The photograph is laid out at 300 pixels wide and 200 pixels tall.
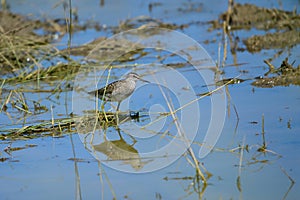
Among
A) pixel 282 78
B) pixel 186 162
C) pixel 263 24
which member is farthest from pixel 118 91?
pixel 263 24

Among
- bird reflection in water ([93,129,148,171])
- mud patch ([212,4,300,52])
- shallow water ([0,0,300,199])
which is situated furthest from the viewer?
mud patch ([212,4,300,52])

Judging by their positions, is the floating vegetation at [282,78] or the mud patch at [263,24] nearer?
the floating vegetation at [282,78]

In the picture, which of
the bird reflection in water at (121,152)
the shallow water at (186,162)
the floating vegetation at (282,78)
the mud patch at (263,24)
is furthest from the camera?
the mud patch at (263,24)

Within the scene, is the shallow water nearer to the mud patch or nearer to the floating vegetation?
the floating vegetation

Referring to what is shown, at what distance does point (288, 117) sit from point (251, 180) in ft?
4.95

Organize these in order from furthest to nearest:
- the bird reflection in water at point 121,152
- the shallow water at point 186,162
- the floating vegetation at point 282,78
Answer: the floating vegetation at point 282,78 → the bird reflection in water at point 121,152 → the shallow water at point 186,162

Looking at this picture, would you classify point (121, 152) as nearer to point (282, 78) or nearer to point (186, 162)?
point (186, 162)

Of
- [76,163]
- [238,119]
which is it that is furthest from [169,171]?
[238,119]

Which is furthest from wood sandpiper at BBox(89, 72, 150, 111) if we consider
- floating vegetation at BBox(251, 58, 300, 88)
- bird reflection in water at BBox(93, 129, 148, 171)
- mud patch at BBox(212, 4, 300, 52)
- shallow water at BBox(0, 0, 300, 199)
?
mud patch at BBox(212, 4, 300, 52)

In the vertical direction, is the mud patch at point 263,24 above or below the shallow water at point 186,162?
above

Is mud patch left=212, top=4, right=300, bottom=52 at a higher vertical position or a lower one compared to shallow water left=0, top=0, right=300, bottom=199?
higher

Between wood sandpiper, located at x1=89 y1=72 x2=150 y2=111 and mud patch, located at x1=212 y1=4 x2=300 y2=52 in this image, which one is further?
mud patch, located at x1=212 y1=4 x2=300 y2=52

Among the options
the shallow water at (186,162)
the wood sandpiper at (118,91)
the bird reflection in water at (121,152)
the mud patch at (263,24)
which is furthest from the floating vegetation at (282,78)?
the bird reflection in water at (121,152)

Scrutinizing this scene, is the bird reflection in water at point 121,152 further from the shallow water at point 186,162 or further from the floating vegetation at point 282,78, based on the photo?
the floating vegetation at point 282,78
